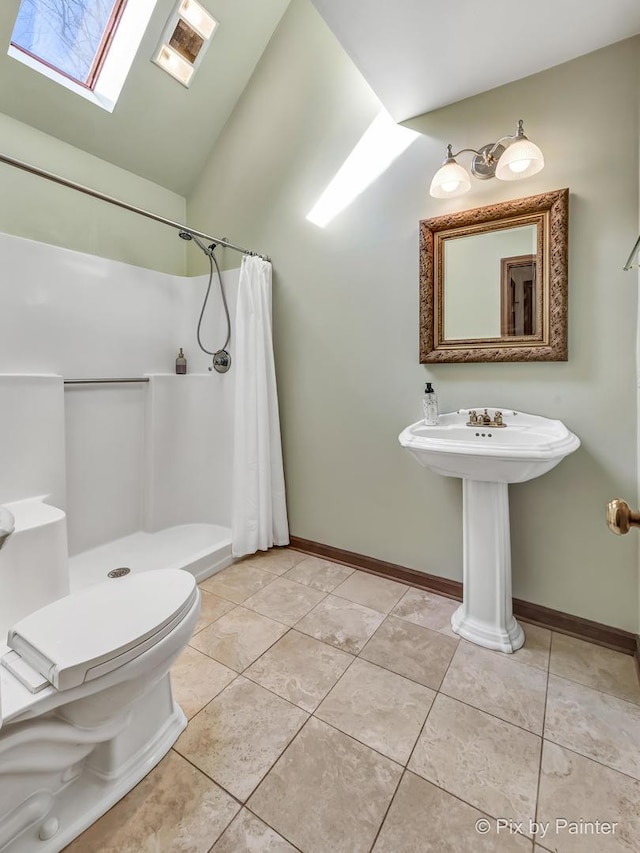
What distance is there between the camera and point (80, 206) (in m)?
2.29

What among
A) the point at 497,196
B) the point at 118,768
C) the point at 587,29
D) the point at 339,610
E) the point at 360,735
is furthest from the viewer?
the point at 339,610

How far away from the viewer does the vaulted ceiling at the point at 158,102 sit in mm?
2021

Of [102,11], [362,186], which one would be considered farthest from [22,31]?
[362,186]

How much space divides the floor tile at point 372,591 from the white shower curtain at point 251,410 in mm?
605

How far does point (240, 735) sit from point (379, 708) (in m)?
0.46

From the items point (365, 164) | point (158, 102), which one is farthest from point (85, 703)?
point (158, 102)

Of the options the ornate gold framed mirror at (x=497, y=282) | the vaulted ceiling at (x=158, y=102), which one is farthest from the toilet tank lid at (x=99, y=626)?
the vaulted ceiling at (x=158, y=102)

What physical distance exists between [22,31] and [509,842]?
360 centimetres

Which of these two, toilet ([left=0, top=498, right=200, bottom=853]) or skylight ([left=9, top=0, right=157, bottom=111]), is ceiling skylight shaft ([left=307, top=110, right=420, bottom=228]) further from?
toilet ([left=0, top=498, right=200, bottom=853])

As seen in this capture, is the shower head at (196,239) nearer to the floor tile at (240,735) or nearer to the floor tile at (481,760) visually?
the floor tile at (240,735)

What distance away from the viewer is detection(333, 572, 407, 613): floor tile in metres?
1.92

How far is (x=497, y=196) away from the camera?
1739 millimetres

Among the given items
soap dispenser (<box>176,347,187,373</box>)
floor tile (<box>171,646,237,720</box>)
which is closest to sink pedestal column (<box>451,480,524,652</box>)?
floor tile (<box>171,646,237,720</box>)

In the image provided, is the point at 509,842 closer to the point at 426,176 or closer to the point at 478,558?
the point at 478,558
